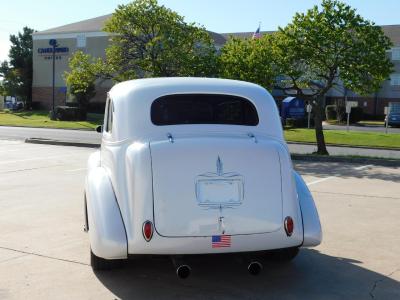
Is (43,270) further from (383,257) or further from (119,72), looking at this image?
(119,72)

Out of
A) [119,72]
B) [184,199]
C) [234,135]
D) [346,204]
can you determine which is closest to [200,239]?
[184,199]

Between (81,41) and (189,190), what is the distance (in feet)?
181

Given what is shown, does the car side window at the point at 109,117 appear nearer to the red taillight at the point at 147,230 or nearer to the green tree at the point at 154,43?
the red taillight at the point at 147,230

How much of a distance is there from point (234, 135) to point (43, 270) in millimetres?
2303

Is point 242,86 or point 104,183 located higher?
point 242,86

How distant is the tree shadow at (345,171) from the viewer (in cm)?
1320

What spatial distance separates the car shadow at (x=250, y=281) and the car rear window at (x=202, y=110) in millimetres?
1347

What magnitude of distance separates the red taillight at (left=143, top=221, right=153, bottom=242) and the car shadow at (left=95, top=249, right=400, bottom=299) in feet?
1.74

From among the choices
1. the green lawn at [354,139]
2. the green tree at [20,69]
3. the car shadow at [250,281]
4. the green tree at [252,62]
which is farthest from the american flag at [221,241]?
the green tree at [20,69]

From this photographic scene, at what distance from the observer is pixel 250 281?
514cm

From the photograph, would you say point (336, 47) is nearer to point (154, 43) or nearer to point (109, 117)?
point (154, 43)

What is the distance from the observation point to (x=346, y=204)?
362 inches

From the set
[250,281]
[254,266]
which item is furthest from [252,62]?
[254,266]

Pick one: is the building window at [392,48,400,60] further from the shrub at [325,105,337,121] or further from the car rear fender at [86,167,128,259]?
the car rear fender at [86,167,128,259]
